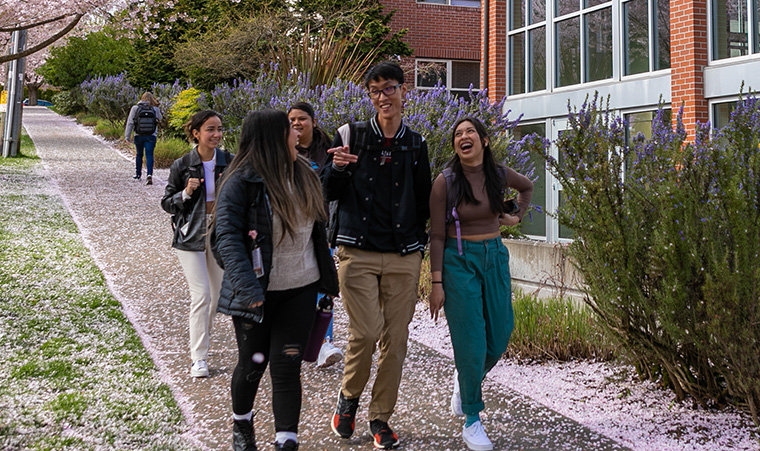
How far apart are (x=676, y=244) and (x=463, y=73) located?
19667 millimetres

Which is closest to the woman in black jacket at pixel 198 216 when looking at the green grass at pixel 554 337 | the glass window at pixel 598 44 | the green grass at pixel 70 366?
the green grass at pixel 70 366

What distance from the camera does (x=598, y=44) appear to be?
13898mm

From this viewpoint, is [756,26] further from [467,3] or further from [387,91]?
[467,3]

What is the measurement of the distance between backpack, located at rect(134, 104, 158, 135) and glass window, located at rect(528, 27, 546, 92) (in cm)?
783

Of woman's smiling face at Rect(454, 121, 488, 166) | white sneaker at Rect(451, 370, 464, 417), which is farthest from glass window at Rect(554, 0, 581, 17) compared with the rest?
white sneaker at Rect(451, 370, 464, 417)

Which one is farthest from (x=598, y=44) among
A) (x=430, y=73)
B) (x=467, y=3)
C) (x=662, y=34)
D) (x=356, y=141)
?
(x=356, y=141)

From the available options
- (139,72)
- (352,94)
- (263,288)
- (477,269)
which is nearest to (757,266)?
(477,269)

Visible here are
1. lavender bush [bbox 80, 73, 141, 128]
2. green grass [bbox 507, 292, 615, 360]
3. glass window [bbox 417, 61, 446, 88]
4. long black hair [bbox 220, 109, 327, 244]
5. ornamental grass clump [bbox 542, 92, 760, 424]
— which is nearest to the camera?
long black hair [bbox 220, 109, 327, 244]

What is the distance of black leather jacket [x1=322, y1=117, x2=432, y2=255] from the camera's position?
13.4ft

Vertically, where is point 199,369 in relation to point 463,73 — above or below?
below

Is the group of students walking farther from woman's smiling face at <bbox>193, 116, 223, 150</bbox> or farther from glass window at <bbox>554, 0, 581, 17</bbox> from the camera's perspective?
glass window at <bbox>554, 0, 581, 17</bbox>

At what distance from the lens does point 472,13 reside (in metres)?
23.4

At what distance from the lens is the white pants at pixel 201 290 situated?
5532 mm

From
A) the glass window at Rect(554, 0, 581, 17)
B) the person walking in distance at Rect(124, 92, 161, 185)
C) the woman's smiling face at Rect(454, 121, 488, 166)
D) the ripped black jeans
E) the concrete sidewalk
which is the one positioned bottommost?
the concrete sidewalk
